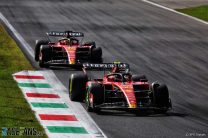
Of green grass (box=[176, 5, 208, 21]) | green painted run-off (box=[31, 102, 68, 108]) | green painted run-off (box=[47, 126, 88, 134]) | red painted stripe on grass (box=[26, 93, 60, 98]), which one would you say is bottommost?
green painted run-off (box=[47, 126, 88, 134])

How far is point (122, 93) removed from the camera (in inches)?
823

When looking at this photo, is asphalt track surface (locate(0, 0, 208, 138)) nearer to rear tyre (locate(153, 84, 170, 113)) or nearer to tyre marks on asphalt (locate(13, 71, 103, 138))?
rear tyre (locate(153, 84, 170, 113))

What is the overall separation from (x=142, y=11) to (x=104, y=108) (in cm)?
3162

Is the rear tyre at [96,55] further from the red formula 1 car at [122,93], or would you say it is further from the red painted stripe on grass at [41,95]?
the red formula 1 car at [122,93]

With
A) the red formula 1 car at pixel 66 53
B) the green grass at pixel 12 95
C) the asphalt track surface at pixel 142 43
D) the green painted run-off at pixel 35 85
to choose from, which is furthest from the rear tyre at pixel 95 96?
the red formula 1 car at pixel 66 53

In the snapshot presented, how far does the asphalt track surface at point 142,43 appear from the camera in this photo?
19594mm

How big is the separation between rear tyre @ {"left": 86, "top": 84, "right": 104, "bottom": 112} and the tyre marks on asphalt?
608mm

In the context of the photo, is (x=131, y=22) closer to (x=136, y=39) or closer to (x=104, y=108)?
(x=136, y=39)

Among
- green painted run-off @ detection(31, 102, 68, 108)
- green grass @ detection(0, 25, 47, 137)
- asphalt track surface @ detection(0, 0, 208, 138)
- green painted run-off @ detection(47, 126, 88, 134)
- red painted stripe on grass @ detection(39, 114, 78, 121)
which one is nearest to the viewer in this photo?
green painted run-off @ detection(47, 126, 88, 134)

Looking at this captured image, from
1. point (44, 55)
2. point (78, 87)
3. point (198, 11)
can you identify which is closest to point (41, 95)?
point (78, 87)

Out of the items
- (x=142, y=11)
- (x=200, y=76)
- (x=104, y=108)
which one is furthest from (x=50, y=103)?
(x=142, y=11)

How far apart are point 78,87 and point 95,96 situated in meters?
1.45

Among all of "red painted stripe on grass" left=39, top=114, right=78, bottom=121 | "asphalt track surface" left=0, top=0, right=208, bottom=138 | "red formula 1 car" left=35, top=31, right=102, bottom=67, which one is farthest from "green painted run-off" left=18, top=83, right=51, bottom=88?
"red painted stripe on grass" left=39, top=114, right=78, bottom=121

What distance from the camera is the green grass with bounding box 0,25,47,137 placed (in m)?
Result: 18.8
